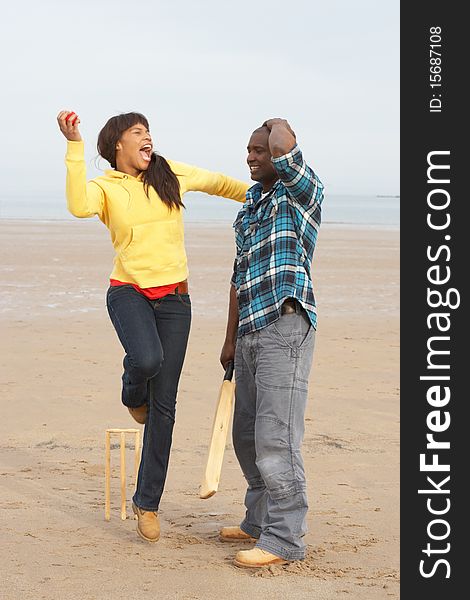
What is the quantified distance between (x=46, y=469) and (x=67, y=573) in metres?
2.10

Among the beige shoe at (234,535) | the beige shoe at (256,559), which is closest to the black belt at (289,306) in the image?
the beige shoe at (256,559)

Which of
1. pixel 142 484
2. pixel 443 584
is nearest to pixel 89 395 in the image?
pixel 142 484

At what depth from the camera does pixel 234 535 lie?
5848 millimetres

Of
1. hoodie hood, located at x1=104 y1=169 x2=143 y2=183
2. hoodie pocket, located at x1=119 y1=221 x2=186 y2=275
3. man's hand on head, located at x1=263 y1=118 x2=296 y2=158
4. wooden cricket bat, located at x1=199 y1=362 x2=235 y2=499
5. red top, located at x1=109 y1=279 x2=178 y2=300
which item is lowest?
wooden cricket bat, located at x1=199 y1=362 x2=235 y2=499

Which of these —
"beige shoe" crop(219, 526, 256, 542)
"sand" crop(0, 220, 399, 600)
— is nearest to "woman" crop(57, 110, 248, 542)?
"beige shoe" crop(219, 526, 256, 542)

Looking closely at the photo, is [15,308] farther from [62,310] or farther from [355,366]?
[355,366]

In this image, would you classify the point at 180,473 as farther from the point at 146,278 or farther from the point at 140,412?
the point at 146,278

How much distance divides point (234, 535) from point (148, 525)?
47cm

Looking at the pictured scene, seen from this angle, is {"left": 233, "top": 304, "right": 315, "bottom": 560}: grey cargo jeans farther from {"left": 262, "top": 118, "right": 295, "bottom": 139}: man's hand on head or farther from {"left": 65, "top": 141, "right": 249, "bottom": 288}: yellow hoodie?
{"left": 262, "top": 118, "right": 295, "bottom": 139}: man's hand on head

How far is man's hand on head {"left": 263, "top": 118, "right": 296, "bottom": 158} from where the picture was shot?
16.7ft

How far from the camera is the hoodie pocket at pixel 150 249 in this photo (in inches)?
221

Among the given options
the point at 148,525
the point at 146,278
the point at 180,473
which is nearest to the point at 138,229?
the point at 146,278

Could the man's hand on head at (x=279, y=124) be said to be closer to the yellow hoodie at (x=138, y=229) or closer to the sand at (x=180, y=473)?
the yellow hoodie at (x=138, y=229)

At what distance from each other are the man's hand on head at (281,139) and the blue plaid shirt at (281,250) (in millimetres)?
120
